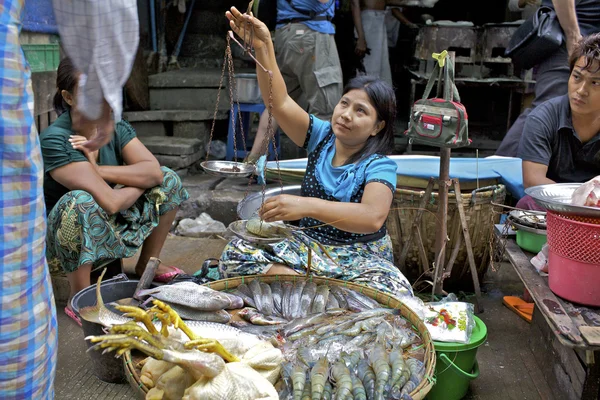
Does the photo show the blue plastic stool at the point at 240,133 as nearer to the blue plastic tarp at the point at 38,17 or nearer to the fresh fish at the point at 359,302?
the blue plastic tarp at the point at 38,17

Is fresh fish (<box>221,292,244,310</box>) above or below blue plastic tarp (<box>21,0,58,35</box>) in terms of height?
below

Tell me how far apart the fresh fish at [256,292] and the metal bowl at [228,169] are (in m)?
0.68

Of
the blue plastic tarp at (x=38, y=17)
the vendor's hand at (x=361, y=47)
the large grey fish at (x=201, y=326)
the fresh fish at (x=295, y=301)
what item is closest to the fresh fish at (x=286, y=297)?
the fresh fish at (x=295, y=301)

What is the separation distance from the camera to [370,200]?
299 cm

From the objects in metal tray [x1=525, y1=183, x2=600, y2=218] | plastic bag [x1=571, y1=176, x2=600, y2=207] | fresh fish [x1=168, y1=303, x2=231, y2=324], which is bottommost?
fresh fish [x1=168, y1=303, x2=231, y2=324]

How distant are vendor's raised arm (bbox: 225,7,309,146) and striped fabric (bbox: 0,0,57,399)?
5.03 feet

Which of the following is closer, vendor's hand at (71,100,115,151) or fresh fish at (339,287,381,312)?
vendor's hand at (71,100,115,151)

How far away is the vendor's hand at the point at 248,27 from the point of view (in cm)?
289

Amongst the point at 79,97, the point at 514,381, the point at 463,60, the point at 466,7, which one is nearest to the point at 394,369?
the point at 514,381

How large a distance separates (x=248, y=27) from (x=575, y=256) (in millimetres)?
1837

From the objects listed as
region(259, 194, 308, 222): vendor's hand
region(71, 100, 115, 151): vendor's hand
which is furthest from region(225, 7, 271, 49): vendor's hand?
region(71, 100, 115, 151): vendor's hand

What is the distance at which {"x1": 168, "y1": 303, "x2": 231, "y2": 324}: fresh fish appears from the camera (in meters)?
2.63

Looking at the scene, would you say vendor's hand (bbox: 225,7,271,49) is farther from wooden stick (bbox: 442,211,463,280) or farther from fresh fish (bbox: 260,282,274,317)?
wooden stick (bbox: 442,211,463,280)

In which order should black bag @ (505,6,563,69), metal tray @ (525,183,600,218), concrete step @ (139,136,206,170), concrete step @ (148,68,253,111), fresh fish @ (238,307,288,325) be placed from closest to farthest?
metal tray @ (525,183,600,218) < fresh fish @ (238,307,288,325) < black bag @ (505,6,563,69) < concrete step @ (139,136,206,170) < concrete step @ (148,68,253,111)
